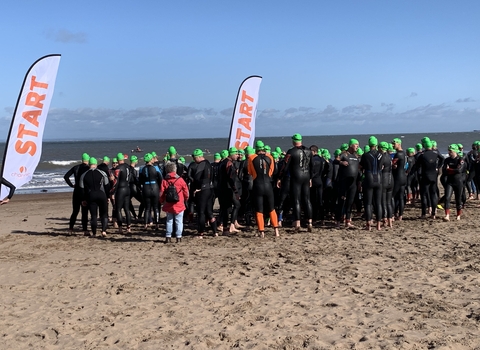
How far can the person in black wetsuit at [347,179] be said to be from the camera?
10047 mm

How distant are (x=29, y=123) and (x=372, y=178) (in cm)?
648

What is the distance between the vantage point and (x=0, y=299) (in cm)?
599

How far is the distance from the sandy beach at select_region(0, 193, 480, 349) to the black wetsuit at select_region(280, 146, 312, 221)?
2.48 feet

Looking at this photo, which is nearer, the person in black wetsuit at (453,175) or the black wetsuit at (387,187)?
the black wetsuit at (387,187)

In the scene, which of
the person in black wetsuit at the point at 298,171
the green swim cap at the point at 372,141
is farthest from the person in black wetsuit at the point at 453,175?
the person in black wetsuit at the point at 298,171

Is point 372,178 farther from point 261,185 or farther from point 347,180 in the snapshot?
point 261,185

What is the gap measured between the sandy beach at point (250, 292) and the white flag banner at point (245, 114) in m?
3.97

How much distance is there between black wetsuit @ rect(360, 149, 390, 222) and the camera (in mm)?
9719

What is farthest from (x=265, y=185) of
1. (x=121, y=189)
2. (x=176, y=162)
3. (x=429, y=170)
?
(x=429, y=170)

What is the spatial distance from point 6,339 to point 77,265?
298cm

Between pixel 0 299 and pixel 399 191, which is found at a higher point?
pixel 399 191

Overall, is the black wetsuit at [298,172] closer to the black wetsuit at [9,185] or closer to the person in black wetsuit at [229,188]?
the person in black wetsuit at [229,188]

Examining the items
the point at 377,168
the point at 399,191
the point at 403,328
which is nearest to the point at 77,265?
the point at 403,328

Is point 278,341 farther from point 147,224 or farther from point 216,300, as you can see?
point 147,224
